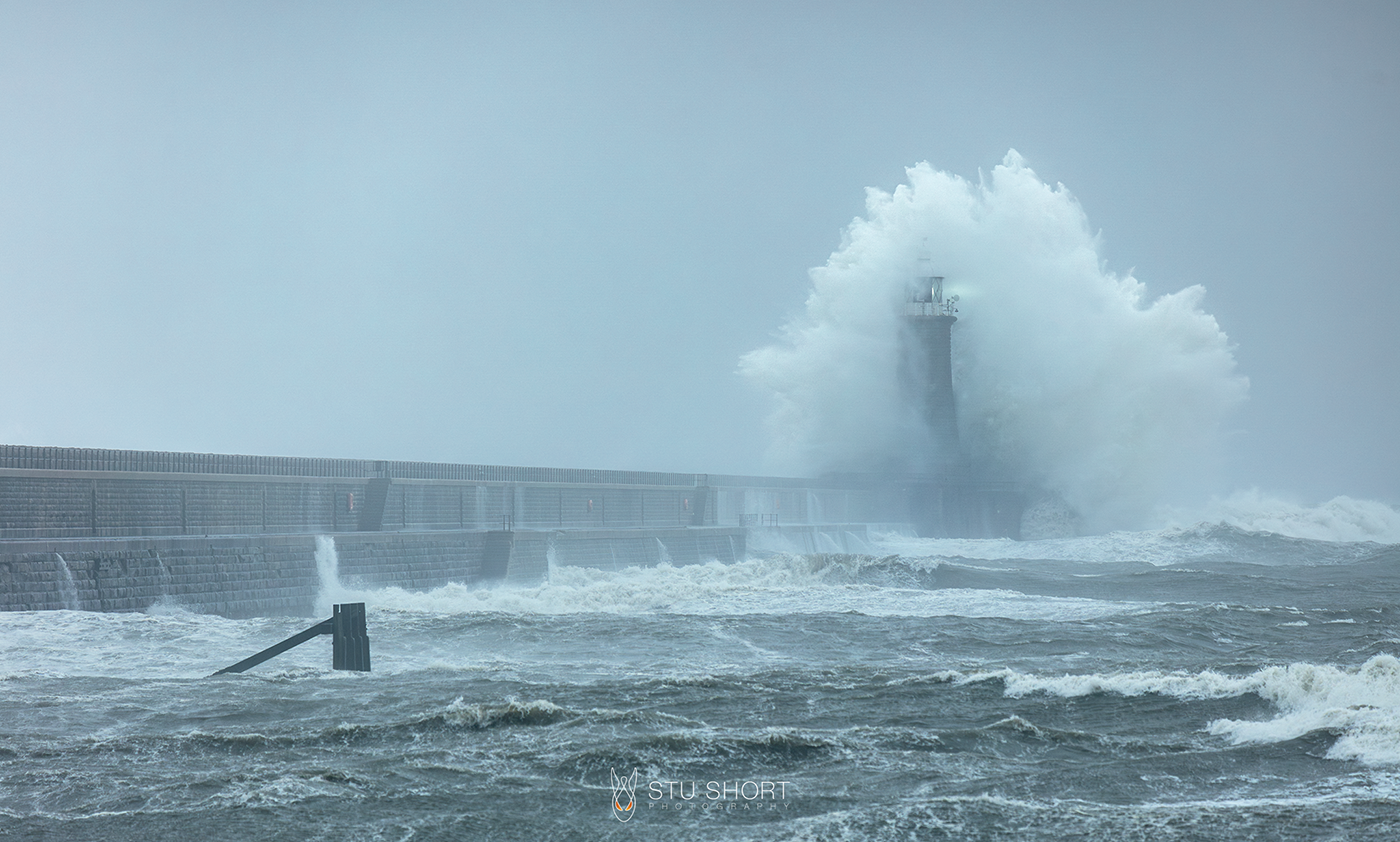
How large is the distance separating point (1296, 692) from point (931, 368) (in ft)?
117

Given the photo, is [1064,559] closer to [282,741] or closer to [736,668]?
[736,668]

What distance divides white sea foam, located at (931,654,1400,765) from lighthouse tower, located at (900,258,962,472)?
34.0m

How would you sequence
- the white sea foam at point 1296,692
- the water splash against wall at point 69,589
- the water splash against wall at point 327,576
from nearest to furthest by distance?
1. the white sea foam at point 1296,692
2. the water splash against wall at point 69,589
3. the water splash against wall at point 327,576

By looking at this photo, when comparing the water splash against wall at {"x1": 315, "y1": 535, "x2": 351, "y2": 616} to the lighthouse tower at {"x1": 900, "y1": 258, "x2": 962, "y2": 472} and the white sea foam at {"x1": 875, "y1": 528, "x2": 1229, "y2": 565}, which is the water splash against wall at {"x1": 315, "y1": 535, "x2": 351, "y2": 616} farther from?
the lighthouse tower at {"x1": 900, "y1": 258, "x2": 962, "y2": 472}

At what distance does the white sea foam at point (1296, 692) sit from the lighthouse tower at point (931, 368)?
34.0 metres

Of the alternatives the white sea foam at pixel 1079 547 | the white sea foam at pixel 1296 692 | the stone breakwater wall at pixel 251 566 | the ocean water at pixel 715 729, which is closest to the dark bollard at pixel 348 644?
the ocean water at pixel 715 729

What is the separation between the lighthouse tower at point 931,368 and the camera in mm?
44688

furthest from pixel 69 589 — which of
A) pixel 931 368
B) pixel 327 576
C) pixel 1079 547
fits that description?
pixel 931 368

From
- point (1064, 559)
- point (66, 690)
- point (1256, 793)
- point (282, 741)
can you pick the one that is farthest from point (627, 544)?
point (1256, 793)

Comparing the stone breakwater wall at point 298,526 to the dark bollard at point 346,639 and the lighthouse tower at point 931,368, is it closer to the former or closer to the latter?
the dark bollard at point 346,639

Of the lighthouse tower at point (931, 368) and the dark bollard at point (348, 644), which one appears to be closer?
the dark bollard at point (348, 644)

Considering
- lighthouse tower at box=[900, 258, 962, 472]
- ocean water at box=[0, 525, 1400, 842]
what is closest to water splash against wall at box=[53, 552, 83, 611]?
ocean water at box=[0, 525, 1400, 842]

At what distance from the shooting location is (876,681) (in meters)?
11.3

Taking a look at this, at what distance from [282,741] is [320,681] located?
113 inches
